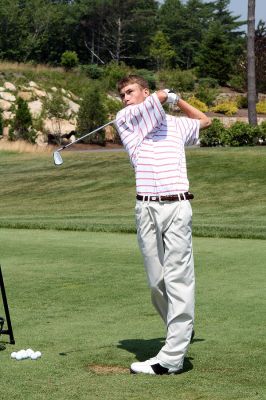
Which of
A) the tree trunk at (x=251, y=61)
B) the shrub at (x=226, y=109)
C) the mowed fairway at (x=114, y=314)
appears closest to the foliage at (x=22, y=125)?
the shrub at (x=226, y=109)

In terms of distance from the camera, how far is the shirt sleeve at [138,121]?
6.20 m

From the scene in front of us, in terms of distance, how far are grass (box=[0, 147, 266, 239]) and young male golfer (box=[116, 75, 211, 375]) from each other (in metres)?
10.9

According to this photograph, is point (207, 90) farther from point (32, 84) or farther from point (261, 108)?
point (32, 84)

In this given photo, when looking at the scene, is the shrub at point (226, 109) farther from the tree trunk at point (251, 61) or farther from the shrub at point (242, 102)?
the tree trunk at point (251, 61)

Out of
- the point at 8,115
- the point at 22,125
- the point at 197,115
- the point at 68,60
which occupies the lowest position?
the point at 22,125

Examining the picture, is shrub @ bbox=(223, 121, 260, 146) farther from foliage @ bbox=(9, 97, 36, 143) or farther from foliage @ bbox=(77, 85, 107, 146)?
foliage @ bbox=(9, 97, 36, 143)

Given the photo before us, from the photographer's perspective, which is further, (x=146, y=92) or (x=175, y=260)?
(x=146, y=92)

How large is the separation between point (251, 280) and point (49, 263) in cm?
285

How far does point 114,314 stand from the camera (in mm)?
7984

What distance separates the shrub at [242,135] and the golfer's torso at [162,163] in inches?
1119

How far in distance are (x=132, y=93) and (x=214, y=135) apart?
1144 inches

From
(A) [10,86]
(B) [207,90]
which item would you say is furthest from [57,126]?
(B) [207,90]

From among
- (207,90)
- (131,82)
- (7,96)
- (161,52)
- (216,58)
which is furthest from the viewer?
(161,52)

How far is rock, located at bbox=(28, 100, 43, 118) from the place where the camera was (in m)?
51.8
